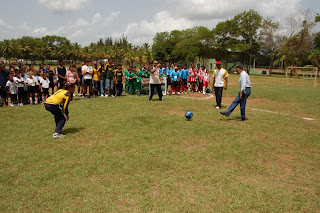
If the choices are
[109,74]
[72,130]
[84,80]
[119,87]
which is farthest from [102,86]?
[72,130]

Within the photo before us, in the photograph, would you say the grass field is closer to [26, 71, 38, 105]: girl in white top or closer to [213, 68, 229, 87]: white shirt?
[213, 68, 229, 87]: white shirt

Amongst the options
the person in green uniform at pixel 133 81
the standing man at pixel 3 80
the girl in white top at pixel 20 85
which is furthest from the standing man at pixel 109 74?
the standing man at pixel 3 80

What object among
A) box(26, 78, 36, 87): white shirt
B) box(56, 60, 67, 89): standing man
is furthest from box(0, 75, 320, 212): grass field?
box(56, 60, 67, 89): standing man

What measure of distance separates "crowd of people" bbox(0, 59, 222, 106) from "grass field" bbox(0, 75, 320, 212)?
380 centimetres

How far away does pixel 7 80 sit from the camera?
1177cm

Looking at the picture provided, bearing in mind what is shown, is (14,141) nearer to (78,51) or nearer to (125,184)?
(125,184)

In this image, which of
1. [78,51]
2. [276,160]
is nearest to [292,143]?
[276,160]

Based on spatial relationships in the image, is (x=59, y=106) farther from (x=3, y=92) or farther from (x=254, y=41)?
(x=254, y=41)

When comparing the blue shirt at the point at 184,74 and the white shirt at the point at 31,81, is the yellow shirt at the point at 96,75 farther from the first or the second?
the blue shirt at the point at 184,74

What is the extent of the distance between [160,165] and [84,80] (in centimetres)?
1022

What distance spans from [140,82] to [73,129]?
28.7 ft

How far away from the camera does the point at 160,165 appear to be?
5.11 m

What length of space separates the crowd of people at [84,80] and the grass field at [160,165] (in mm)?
3795

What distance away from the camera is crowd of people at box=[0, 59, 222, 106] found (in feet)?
38.9
